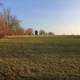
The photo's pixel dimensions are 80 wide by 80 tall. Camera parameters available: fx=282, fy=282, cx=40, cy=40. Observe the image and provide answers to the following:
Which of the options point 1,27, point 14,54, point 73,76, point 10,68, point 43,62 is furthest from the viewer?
point 1,27

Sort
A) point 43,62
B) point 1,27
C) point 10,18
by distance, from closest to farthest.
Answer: point 43,62, point 1,27, point 10,18

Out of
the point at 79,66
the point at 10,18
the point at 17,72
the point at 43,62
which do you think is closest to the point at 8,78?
the point at 17,72

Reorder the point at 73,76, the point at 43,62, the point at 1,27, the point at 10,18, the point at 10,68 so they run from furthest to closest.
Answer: the point at 10,18, the point at 1,27, the point at 43,62, the point at 10,68, the point at 73,76

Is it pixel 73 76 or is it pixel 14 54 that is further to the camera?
pixel 14 54

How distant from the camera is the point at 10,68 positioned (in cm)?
1398

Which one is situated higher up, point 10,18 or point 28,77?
point 10,18

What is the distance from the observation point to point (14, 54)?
55.3ft

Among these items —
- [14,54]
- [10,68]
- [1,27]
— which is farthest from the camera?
[1,27]

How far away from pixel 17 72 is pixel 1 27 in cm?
3048

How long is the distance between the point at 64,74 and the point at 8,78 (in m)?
2.63

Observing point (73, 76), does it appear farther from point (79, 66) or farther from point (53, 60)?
point (53, 60)

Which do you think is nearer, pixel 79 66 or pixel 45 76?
pixel 45 76

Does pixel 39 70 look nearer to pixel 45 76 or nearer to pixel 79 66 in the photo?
pixel 45 76

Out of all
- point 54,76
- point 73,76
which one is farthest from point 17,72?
point 73,76
